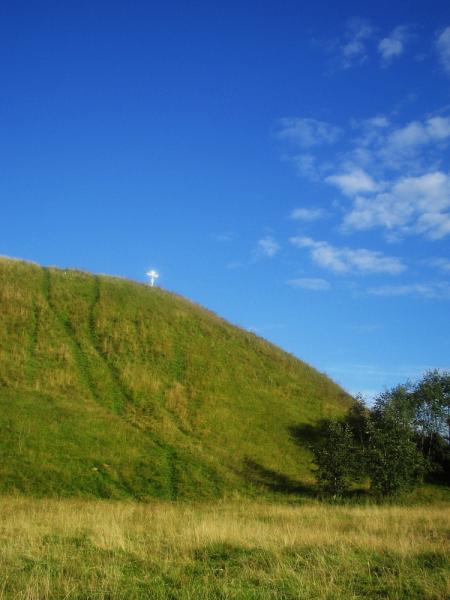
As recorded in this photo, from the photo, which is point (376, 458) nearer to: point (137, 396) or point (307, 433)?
point (307, 433)

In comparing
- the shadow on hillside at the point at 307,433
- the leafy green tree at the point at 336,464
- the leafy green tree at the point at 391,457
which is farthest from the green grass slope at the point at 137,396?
the leafy green tree at the point at 391,457

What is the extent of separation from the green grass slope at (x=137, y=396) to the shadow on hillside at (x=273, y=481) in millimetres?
155

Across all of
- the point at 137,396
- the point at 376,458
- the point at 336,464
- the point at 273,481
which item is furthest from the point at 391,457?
the point at 137,396

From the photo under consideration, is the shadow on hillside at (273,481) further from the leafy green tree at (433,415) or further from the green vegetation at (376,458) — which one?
the leafy green tree at (433,415)

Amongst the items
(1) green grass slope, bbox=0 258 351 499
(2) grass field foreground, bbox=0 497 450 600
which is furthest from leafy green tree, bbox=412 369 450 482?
(2) grass field foreground, bbox=0 497 450 600

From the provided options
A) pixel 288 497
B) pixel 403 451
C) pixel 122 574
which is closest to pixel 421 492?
pixel 403 451

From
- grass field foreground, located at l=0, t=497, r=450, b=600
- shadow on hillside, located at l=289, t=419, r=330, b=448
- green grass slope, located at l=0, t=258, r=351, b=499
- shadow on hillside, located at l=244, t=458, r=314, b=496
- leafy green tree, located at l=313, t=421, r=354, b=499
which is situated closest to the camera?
Result: grass field foreground, located at l=0, t=497, r=450, b=600

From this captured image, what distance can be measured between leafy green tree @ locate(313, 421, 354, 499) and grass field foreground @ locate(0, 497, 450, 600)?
56.2ft

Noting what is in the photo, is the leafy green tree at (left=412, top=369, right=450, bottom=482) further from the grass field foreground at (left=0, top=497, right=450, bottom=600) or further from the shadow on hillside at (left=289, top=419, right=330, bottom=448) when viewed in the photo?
the grass field foreground at (left=0, top=497, right=450, bottom=600)

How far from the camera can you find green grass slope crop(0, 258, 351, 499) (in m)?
31.3

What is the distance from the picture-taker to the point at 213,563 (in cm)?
1032

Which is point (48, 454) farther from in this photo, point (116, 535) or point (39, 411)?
point (116, 535)

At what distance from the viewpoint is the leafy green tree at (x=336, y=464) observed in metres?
32.2

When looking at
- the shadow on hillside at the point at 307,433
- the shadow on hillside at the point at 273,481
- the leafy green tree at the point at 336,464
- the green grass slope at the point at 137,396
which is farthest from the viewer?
the shadow on hillside at the point at 307,433
